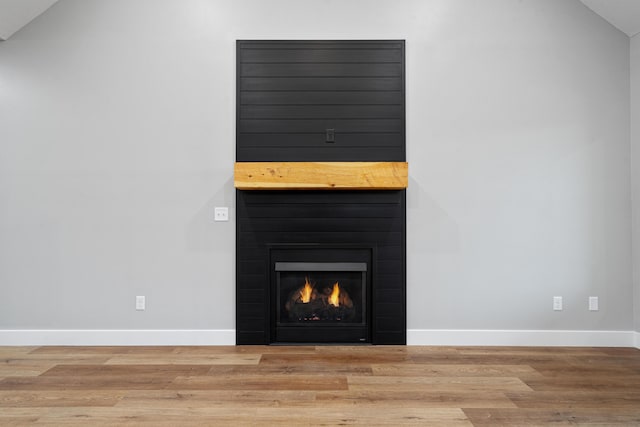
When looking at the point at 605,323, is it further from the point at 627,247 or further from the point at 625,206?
the point at 625,206

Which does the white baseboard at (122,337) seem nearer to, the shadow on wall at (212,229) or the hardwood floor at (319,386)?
the hardwood floor at (319,386)

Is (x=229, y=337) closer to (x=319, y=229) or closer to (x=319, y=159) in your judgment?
(x=319, y=229)

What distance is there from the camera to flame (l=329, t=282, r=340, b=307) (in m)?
3.64

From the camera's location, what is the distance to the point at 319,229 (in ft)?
11.7

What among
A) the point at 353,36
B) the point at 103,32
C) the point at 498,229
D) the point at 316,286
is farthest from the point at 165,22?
the point at 498,229

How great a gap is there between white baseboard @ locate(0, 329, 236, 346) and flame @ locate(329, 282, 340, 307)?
82cm

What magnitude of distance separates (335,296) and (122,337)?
171 centimetres

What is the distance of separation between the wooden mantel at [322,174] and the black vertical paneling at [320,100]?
246mm

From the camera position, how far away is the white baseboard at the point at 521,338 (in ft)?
11.6

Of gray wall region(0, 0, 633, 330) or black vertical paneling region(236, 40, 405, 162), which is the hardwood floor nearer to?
gray wall region(0, 0, 633, 330)

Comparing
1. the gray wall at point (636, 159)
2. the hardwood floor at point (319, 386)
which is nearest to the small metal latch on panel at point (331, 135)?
the hardwood floor at point (319, 386)

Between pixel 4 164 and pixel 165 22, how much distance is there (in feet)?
5.60

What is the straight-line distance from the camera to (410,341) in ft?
11.6

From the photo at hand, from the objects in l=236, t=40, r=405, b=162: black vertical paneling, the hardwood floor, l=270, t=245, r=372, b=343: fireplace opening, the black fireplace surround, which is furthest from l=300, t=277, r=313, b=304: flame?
l=236, t=40, r=405, b=162: black vertical paneling
